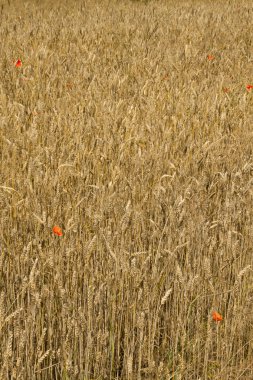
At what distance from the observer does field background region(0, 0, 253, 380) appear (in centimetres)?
167

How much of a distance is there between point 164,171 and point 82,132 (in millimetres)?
538

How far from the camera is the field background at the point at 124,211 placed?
1671 millimetres

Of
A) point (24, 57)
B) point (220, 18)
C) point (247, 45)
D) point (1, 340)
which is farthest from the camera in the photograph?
point (220, 18)

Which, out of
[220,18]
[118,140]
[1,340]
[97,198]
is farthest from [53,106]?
[220,18]

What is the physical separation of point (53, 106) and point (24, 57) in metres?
1.29

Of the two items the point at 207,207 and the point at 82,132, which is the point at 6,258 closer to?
the point at 207,207

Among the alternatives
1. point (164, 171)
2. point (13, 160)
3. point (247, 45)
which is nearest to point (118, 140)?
point (164, 171)

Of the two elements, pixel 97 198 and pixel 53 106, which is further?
pixel 53 106

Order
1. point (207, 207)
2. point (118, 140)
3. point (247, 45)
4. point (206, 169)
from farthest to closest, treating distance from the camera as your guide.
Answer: point (247, 45)
point (118, 140)
point (206, 169)
point (207, 207)

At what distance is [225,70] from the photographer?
15.3 ft

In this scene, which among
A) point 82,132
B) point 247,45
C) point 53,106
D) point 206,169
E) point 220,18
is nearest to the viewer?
point 206,169

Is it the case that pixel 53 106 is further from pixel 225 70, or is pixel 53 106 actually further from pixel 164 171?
pixel 225 70

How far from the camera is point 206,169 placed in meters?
2.60

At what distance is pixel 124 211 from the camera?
2.15 m
